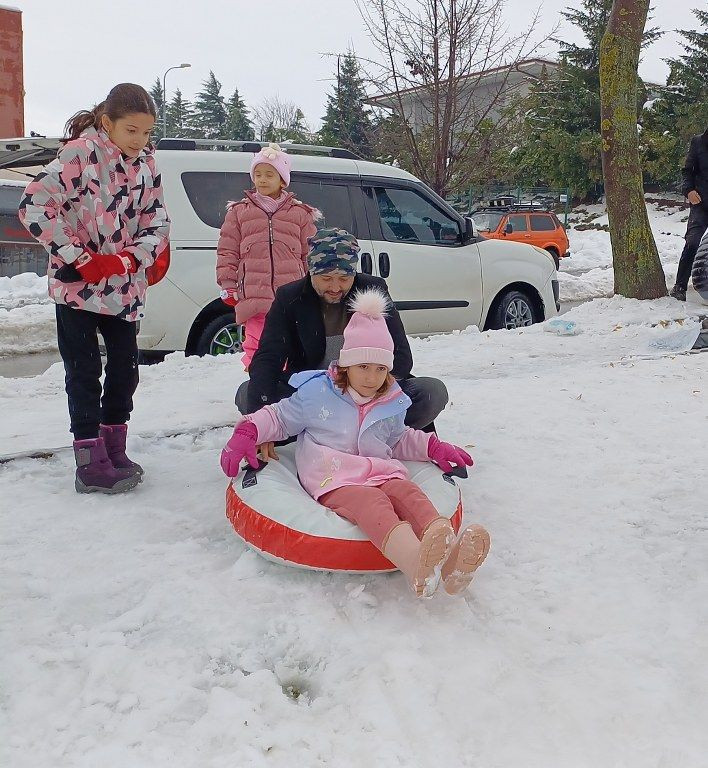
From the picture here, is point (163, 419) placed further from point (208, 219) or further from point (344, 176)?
point (344, 176)

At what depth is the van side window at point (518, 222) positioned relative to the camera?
1947cm

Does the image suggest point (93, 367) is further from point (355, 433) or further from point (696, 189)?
point (696, 189)

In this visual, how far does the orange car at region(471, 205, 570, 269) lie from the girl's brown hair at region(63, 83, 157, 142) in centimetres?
1651

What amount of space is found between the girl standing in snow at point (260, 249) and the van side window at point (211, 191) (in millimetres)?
2034

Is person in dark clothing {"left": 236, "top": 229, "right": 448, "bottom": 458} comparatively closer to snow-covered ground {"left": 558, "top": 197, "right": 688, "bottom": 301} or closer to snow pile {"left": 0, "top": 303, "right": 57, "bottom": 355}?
snow pile {"left": 0, "top": 303, "right": 57, "bottom": 355}

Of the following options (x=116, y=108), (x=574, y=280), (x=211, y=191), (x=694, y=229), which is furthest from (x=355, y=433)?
(x=574, y=280)

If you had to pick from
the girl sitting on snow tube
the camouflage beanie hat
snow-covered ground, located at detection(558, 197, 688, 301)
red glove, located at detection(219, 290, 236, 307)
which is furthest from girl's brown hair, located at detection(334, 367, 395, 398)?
snow-covered ground, located at detection(558, 197, 688, 301)

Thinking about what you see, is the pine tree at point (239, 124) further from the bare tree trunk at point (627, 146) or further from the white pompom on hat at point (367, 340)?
the white pompom on hat at point (367, 340)

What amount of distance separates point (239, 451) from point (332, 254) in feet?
3.54

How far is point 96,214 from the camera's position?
3311 millimetres

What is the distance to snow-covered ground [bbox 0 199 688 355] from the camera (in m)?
9.34

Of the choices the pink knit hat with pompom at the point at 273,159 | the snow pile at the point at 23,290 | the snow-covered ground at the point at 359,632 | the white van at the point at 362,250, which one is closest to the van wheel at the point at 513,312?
the white van at the point at 362,250

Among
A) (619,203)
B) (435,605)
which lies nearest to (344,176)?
(619,203)

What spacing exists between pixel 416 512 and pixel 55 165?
215cm
